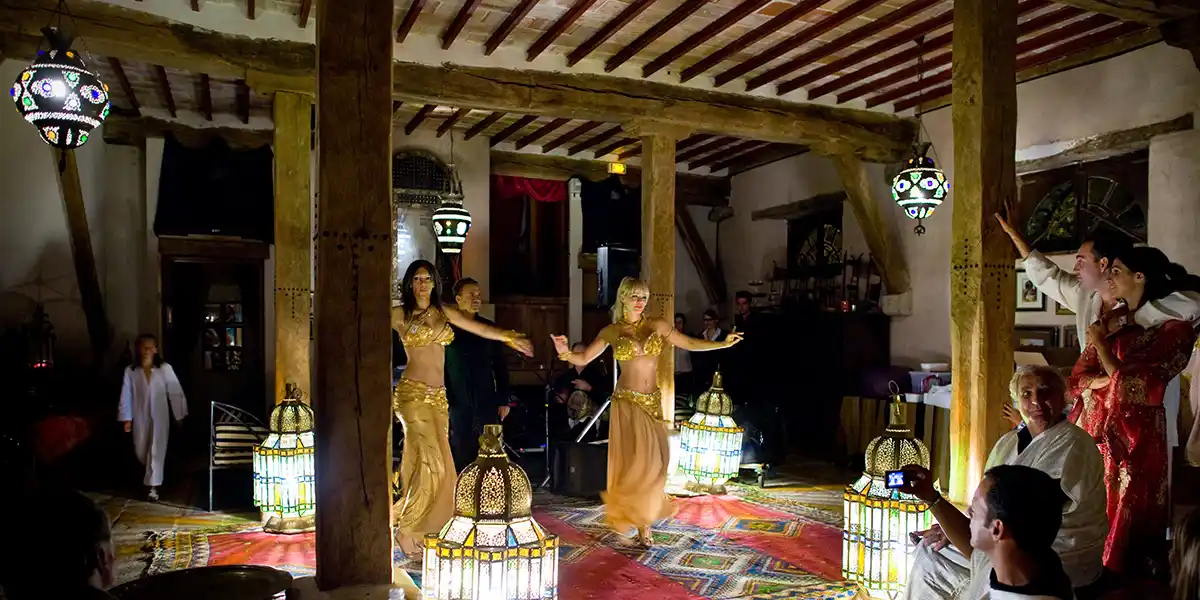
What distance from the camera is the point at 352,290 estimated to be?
333 centimetres

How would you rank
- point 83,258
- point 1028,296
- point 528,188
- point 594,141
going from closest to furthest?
point 1028,296 → point 83,258 → point 594,141 → point 528,188

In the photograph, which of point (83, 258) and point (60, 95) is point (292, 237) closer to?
point (60, 95)

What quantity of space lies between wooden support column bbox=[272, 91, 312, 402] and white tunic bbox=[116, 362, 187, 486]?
1280 millimetres

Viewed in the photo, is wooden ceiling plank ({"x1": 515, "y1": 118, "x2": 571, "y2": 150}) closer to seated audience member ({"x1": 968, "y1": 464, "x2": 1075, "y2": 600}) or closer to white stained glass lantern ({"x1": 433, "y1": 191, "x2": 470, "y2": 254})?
white stained glass lantern ({"x1": 433, "y1": 191, "x2": 470, "y2": 254})

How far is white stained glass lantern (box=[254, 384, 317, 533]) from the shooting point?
5.66 m

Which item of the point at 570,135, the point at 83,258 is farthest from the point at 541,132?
the point at 83,258

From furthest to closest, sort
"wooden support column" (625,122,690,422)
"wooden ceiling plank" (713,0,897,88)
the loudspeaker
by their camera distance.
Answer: the loudspeaker → "wooden support column" (625,122,690,422) → "wooden ceiling plank" (713,0,897,88)

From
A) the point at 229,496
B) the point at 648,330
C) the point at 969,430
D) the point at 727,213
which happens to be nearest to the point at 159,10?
the point at 229,496

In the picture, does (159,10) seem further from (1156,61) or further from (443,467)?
(1156,61)

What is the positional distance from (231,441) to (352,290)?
12.9ft

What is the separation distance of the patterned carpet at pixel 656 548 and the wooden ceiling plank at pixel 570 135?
4.78 meters

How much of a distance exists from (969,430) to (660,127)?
425cm

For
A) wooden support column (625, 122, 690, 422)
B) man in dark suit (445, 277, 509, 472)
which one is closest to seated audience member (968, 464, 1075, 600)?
man in dark suit (445, 277, 509, 472)

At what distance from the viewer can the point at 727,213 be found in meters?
12.7
